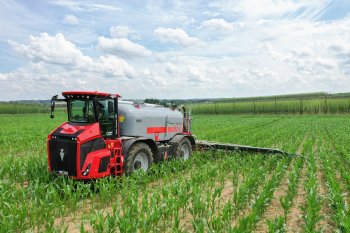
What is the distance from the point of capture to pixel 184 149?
11.3m

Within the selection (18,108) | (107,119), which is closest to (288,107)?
(107,119)

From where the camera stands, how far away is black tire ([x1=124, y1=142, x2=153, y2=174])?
8.05 metres

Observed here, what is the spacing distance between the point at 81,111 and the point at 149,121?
229 centimetres

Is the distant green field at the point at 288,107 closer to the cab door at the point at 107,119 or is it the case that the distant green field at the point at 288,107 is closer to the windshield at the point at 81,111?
the cab door at the point at 107,119

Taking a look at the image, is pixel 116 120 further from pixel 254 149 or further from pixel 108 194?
pixel 254 149

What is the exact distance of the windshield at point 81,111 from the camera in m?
7.81

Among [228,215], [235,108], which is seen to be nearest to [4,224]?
[228,215]

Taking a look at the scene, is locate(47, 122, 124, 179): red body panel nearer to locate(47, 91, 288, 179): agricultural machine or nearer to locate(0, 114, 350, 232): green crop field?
locate(47, 91, 288, 179): agricultural machine

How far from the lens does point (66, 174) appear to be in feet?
23.9

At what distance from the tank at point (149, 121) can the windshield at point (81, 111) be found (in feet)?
2.97

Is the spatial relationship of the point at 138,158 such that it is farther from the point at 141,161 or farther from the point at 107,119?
the point at 107,119

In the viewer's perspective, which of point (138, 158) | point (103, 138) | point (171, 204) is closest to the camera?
point (171, 204)

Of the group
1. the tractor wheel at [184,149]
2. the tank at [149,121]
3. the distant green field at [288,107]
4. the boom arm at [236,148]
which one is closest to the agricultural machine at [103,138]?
the tank at [149,121]

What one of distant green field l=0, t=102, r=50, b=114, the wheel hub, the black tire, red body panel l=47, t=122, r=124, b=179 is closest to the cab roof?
red body panel l=47, t=122, r=124, b=179
